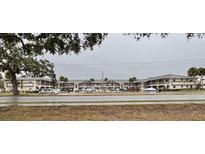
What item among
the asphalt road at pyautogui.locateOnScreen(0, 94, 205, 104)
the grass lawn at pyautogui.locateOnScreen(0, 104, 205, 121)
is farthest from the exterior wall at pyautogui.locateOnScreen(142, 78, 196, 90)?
the grass lawn at pyautogui.locateOnScreen(0, 104, 205, 121)

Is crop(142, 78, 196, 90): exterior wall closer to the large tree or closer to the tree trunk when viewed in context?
the large tree

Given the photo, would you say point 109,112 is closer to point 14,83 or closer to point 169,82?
point 169,82

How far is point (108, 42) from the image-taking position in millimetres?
4941

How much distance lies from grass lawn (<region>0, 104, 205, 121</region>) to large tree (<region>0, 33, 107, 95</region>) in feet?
1.38

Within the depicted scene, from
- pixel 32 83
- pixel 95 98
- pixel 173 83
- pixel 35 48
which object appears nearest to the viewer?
pixel 173 83

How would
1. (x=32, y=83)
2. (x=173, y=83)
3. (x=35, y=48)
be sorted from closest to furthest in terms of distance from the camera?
1. (x=173, y=83)
2. (x=32, y=83)
3. (x=35, y=48)

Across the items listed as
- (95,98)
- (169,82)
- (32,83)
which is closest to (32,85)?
(32,83)

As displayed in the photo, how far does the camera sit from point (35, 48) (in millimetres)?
5180

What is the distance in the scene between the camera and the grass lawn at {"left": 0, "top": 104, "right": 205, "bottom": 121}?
16.2 ft

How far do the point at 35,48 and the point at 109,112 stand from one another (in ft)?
5.27
